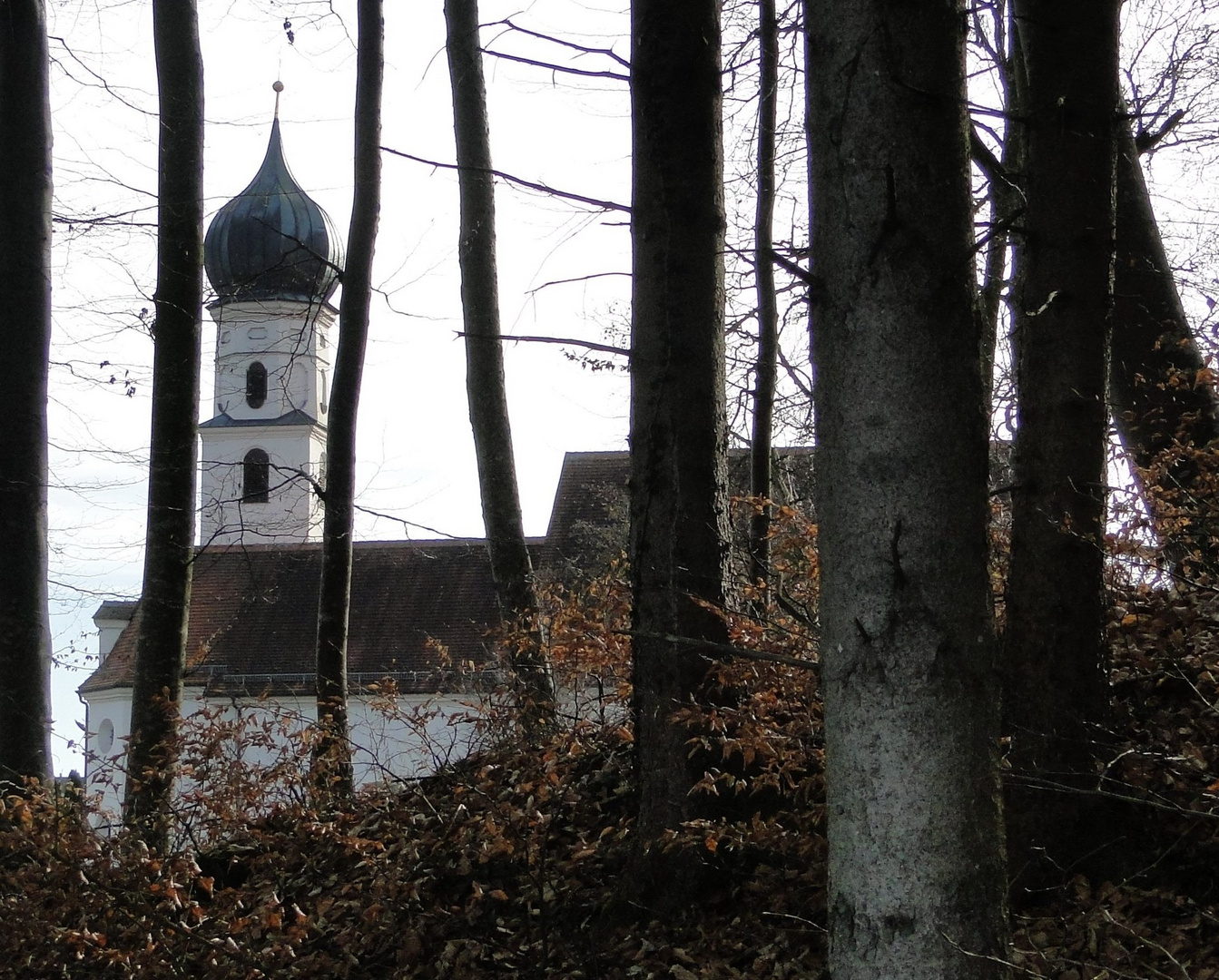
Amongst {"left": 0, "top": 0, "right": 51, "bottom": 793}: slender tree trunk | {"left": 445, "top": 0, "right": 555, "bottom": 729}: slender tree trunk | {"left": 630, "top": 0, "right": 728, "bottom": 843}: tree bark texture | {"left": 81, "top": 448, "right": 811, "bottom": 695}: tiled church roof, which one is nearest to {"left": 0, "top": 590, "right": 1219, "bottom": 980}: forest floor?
{"left": 630, "top": 0, "right": 728, "bottom": 843}: tree bark texture

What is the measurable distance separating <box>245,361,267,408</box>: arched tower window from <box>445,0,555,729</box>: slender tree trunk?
4166 centimetres

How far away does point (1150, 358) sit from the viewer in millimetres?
6789

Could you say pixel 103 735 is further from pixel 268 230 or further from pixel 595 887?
pixel 595 887

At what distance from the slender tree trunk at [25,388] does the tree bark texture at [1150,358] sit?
535 centimetres

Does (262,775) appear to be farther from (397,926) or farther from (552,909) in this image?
(552,909)

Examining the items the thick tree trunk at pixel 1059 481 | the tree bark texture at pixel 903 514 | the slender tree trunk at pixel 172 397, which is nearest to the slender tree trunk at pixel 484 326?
the slender tree trunk at pixel 172 397

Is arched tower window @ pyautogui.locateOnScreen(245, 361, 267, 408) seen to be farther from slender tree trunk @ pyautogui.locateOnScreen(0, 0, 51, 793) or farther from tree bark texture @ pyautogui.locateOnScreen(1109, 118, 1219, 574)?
tree bark texture @ pyautogui.locateOnScreen(1109, 118, 1219, 574)

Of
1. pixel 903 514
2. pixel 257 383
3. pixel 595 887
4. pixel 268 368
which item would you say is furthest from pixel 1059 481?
pixel 257 383

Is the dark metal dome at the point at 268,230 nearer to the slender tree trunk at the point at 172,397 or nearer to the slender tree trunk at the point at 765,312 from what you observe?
the slender tree trunk at the point at 765,312

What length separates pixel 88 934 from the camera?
4836 mm

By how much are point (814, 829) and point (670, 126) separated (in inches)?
108

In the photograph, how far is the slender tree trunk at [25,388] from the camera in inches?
258

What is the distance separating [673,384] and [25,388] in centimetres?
378

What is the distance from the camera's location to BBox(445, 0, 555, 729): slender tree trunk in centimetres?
901
